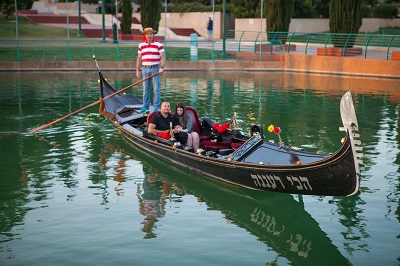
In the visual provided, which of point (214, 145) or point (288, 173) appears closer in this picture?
point (288, 173)

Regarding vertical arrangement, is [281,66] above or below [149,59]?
below

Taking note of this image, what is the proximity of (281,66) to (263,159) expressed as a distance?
2064cm

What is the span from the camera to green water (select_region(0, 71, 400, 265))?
25.2ft

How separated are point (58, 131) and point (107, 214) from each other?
20.8 feet

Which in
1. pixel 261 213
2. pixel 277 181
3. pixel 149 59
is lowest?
pixel 261 213

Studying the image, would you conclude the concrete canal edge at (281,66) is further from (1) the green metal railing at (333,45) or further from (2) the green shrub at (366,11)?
(2) the green shrub at (366,11)

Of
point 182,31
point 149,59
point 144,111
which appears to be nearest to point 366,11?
point 182,31

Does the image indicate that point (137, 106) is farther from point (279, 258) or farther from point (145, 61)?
point (279, 258)

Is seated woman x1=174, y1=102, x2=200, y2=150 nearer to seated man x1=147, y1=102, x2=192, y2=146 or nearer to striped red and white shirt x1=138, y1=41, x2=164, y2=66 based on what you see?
seated man x1=147, y1=102, x2=192, y2=146

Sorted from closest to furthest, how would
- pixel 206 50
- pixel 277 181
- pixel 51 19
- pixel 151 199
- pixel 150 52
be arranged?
pixel 277 181 < pixel 151 199 < pixel 150 52 < pixel 206 50 < pixel 51 19

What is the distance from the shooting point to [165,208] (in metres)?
9.37

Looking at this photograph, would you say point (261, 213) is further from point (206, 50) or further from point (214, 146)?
point (206, 50)

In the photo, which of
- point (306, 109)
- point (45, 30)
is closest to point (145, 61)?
point (306, 109)

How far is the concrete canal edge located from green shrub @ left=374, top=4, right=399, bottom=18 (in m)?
17.2
